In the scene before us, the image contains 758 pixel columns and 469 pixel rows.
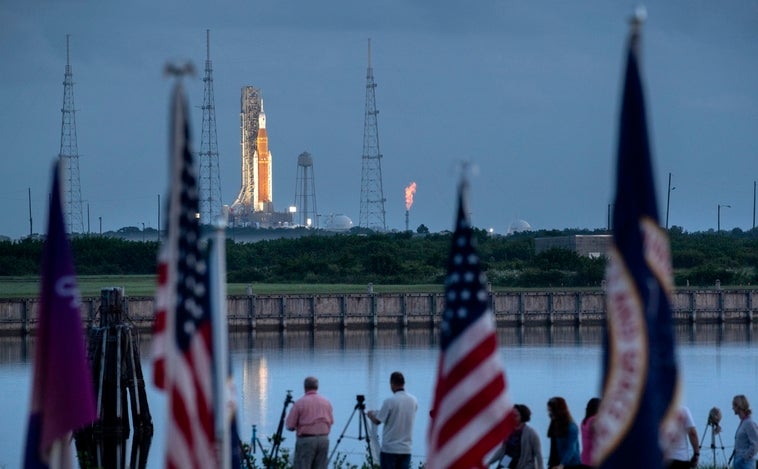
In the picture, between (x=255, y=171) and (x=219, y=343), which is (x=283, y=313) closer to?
(x=219, y=343)

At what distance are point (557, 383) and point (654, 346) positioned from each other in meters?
45.0

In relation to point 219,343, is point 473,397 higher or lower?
lower

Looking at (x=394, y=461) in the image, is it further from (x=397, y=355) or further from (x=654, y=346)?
(x=397, y=355)

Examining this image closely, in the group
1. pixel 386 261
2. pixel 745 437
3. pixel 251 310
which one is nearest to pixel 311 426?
pixel 745 437

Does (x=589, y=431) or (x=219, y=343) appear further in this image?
(x=589, y=431)

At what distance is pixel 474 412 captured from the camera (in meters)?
11.0

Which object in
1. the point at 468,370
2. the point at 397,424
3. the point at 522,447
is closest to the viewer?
the point at 468,370

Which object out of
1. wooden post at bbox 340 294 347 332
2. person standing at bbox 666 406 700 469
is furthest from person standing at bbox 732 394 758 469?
wooden post at bbox 340 294 347 332

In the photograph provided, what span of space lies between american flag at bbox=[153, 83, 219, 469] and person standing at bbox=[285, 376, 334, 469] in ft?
26.5

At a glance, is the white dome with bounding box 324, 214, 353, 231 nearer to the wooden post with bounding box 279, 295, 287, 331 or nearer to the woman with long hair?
the wooden post with bounding box 279, 295, 287, 331

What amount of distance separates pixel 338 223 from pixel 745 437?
151949 millimetres

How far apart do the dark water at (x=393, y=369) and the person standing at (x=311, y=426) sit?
32.4 ft

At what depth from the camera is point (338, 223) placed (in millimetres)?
168625

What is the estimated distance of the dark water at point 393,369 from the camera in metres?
40.4
